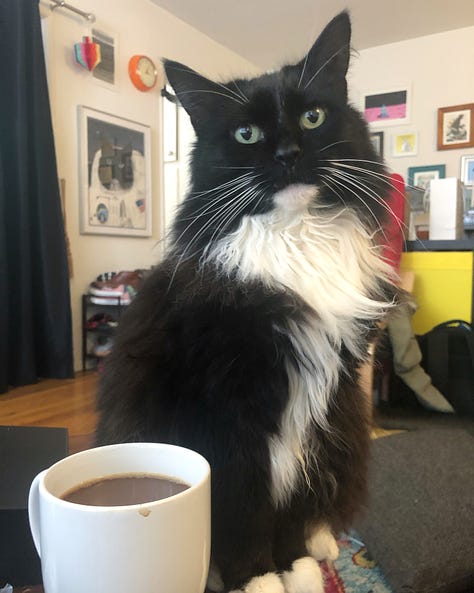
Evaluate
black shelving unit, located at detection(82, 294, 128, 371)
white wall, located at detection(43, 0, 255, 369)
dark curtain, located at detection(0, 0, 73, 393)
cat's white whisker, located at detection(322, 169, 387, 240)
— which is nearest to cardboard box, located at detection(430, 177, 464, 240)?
white wall, located at detection(43, 0, 255, 369)

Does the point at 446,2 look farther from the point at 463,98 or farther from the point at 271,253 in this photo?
the point at 271,253

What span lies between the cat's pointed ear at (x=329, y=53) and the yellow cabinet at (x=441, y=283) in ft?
5.77

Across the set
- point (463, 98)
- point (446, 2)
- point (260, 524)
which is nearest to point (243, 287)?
point (260, 524)

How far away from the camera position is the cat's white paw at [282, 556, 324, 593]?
1.88 feet

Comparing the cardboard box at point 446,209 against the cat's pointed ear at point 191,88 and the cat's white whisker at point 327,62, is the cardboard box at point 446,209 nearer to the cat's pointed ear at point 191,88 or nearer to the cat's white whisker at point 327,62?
the cat's white whisker at point 327,62

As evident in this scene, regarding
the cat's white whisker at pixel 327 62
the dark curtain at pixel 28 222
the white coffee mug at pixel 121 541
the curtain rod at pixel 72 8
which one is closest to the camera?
the white coffee mug at pixel 121 541

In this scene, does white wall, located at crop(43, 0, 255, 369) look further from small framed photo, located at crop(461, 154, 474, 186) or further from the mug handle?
the mug handle

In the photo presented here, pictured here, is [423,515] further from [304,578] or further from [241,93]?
[241,93]

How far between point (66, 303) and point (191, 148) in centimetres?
236

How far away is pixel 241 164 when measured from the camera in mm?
675

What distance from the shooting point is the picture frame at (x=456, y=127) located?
4.11 m

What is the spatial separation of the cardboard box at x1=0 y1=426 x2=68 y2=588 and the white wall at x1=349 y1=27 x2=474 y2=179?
155 inches

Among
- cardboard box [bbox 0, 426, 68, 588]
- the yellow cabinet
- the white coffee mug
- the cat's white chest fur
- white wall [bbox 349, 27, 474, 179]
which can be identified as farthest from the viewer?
white wall [bbox 349, 27, 474, 179]

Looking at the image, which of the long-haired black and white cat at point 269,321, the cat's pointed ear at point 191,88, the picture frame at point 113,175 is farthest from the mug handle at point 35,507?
the picture frame at point 113,175
